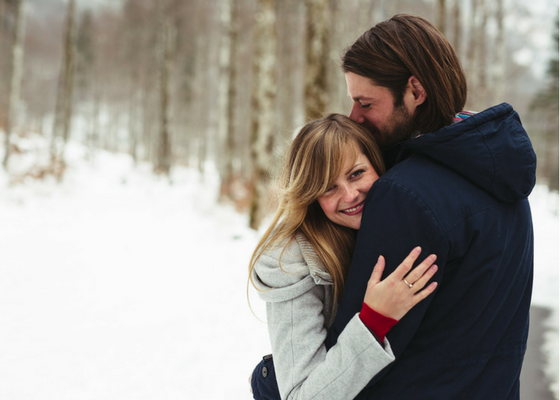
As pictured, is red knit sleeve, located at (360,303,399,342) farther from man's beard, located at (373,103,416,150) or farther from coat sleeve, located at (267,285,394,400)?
man's beard, located at (373,103,416,150)

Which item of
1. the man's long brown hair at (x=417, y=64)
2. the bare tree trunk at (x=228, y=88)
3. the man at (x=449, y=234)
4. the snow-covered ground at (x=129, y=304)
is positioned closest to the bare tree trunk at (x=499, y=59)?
the snow-covered ground at (x=129, y=304)

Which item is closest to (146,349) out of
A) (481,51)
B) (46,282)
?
(46,282)

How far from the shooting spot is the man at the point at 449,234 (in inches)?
50.8

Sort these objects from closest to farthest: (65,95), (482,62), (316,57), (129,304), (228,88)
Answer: (129,304) < (316,57) < (228,88) < (65,95) < (482,62)

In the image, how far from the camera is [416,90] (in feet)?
5.22

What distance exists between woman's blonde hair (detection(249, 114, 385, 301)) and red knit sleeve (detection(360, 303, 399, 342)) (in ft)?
0.92

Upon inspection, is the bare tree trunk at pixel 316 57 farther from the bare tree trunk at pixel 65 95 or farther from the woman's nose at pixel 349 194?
the bare tree trunk at pixel 65 95

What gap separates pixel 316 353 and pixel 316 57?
6.37m

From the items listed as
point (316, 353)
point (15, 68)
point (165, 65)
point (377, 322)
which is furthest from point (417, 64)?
point (165, 65)

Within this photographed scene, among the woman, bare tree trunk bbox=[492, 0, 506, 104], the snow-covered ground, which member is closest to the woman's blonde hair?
the woman

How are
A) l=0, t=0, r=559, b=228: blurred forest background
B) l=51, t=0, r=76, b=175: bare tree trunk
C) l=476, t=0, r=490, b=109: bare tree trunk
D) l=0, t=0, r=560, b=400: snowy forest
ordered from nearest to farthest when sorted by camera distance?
1. l=0, t=0, r=560, b=400: snowy forest
2. l=0, t=0, r=559, b=228: blurred forest background
3. l=476, t=0, r=490, b=109: bare tree trunk
4. l=51, t=0, r=76, b=175: bare tree trunk

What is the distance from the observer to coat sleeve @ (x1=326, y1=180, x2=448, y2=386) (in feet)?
4.14

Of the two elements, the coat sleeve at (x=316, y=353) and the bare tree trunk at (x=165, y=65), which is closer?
the coat sleeve at (x=316, y=353)

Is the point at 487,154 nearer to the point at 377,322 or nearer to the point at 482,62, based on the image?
the point at 377,322
